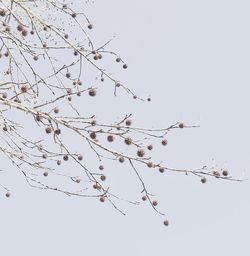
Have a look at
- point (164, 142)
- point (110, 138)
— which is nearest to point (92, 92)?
point (110, 138)

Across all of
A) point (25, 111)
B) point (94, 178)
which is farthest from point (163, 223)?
point (25, 111)

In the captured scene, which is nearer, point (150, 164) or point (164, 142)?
point (150, 164)

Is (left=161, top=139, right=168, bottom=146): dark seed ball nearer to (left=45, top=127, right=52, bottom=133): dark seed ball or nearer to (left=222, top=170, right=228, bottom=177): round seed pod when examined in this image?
(left=222, top=170, right=228, bottom=177): round seed pod

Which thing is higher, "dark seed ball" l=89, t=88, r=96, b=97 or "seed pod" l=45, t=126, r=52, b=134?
"dark seed ball" l=89, t=88, r=96, b=97

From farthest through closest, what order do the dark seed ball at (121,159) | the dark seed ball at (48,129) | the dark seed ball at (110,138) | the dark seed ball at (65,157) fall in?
the dark seed ball at (65,157)
the dark seed ball at (48,129)
the dark seed ball at (121,159)
the dark seed ball at (110,138)

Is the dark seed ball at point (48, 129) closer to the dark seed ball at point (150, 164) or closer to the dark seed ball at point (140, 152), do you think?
the dark seed ball at point (140, 152)

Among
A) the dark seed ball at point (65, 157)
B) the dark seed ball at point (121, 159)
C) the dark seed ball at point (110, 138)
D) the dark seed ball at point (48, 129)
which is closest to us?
the dark seed ball at point (110, 138)

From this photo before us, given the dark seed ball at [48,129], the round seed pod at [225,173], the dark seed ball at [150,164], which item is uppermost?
the round seed pod at [225,173]

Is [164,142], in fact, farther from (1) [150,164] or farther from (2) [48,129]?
(2) [48,129]

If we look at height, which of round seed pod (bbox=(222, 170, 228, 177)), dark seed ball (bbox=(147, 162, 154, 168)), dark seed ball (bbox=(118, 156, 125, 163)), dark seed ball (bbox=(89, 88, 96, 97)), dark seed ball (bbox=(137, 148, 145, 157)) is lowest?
dark seed ball (bbox=(147, 162, 154, 168))

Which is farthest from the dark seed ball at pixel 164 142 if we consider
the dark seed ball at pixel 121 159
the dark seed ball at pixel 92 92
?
the dark seed ball at pixel 92 92

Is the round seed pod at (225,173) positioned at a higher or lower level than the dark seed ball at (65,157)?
A: higher

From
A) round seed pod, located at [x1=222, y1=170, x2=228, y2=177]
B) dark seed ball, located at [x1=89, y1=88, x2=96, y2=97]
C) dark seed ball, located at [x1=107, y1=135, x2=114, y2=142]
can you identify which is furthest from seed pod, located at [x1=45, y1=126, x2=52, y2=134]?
round seed pod, located at [x1=222, y1=170, x2=228, y2=177]

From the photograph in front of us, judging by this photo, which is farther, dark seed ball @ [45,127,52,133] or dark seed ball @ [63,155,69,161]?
dark seed ball @ [63,155,69,161]
